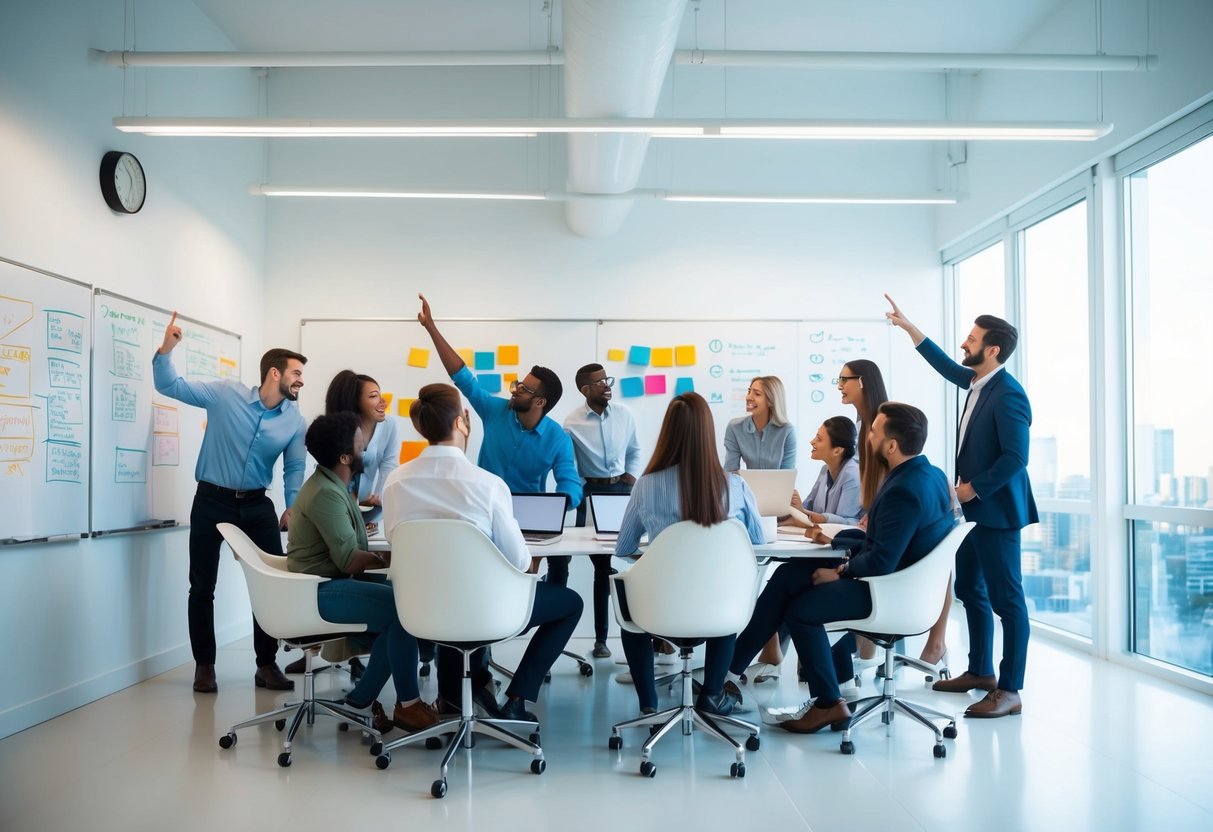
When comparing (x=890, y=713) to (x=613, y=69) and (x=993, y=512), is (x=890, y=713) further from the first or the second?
(x=613, y=69)

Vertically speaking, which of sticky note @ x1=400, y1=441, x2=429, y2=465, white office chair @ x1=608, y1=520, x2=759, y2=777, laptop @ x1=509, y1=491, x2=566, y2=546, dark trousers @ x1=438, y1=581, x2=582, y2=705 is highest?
sticky note @ x1=400, y1=441, x2=429, y2=465

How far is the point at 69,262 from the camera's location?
13.1 feet

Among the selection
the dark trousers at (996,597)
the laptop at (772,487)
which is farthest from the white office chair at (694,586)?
the dark trousers at (996,597)

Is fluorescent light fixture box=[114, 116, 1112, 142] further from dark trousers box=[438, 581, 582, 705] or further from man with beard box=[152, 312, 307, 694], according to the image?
dark trousers box=[438, 581, 582, 705]

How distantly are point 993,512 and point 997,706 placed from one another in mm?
770

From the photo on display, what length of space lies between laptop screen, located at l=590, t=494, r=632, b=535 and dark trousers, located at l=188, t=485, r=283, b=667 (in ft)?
5.19

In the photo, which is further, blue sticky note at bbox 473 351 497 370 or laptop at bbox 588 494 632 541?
blue sticky note at bbox 473 351 497 370

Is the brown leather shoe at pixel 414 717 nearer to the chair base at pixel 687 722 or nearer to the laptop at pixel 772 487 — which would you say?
the chair base at pixel 687 722

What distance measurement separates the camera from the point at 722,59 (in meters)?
4.61

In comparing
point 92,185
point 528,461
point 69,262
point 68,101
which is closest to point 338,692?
point 528,461

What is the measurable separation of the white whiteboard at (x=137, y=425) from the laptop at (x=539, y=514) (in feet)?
6.22

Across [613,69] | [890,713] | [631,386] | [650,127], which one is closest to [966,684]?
[890,713]

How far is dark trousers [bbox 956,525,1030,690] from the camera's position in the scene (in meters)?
3.83

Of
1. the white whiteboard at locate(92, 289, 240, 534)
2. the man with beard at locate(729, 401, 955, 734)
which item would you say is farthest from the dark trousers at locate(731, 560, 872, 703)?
the white whiteboard at locate(92, 289, 240, 534)
